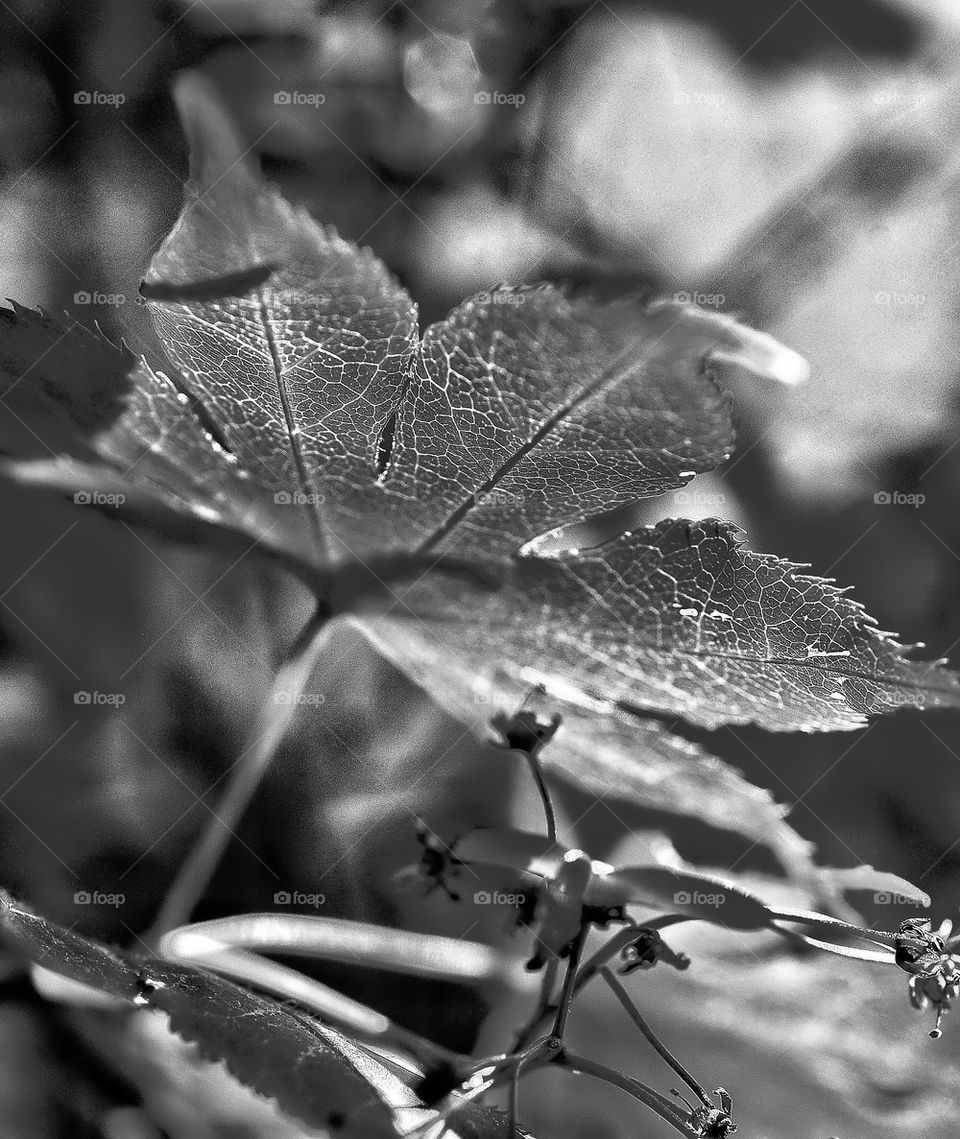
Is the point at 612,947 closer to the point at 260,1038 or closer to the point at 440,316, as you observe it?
the point at 260,1038

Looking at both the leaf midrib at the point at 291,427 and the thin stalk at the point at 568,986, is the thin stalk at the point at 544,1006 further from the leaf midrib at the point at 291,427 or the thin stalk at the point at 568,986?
the leaf midrib at the point at 291,427

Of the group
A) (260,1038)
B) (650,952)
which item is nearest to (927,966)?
(650,952)

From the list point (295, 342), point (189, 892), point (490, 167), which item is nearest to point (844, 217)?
point (490, 167)

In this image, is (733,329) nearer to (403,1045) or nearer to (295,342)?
(295,342)

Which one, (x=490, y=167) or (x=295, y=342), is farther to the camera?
(x=490, y=167)

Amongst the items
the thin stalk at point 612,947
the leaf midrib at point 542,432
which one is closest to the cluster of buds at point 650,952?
the thin stalk at point 612,947

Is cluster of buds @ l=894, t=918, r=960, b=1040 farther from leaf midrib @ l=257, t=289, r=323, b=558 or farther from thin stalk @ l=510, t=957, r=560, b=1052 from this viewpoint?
leaf midrib @ l=257, t=289, r=323, b=558

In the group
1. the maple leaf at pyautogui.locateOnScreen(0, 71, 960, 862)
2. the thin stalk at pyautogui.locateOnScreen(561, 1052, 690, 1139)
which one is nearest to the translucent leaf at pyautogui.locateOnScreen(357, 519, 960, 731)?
the maple leaf at pyautogui.locateOnScreen(0, 71, 960, 862)
